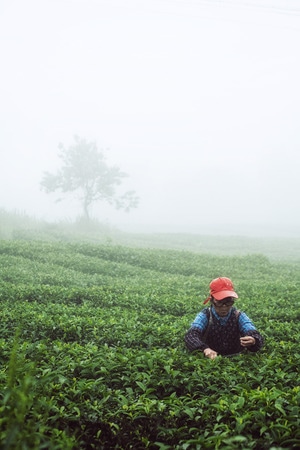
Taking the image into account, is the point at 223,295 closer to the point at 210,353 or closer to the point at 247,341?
the point at 247,341

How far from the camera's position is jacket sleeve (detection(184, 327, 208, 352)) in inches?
227

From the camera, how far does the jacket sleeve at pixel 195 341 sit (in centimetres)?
577

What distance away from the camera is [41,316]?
769cm

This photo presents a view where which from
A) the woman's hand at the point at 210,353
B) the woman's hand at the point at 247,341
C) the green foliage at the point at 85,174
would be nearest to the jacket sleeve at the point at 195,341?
the woman's hand at the point at 210,353

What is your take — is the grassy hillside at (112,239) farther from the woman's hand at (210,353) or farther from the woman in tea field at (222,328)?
the woman's hand at (210,353)

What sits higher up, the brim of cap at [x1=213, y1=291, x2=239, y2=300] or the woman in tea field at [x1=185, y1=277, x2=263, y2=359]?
the brim of cap at [x1=213, y1=291, x2=239, y2=300]

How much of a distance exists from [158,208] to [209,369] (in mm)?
134614

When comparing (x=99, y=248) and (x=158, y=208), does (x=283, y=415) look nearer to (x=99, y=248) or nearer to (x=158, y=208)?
(x=99, y=248)

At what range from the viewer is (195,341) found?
19.1 feet

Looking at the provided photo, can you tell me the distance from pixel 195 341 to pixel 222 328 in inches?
21.0

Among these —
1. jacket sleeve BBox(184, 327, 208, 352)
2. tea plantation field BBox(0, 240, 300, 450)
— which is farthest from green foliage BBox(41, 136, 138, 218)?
jacket sleeve BBox(184, 327, 208, 352)

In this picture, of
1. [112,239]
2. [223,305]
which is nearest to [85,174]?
[112,239]

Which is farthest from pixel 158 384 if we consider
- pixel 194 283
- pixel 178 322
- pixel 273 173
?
pixel 273 173

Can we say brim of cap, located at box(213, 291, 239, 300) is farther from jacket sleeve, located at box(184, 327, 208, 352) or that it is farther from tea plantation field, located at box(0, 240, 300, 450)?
tea plantation field, located at box(0, 240, 300, 450)
